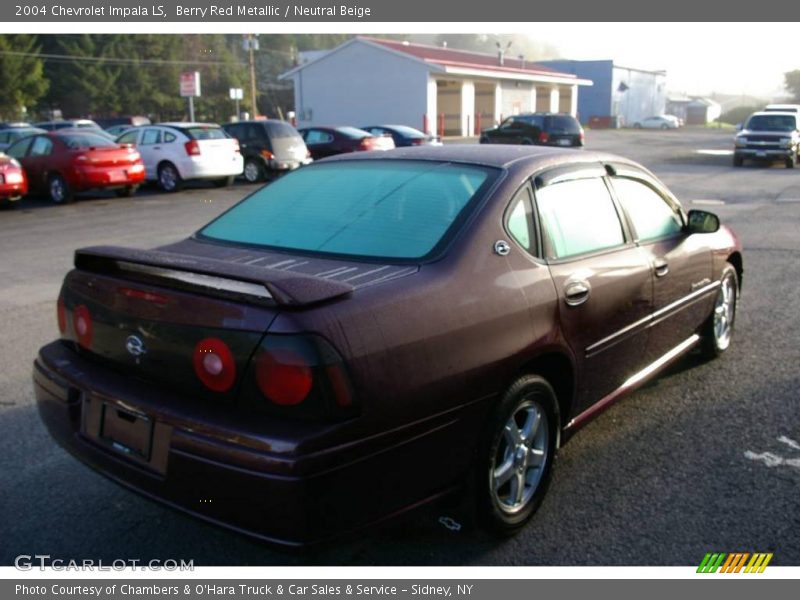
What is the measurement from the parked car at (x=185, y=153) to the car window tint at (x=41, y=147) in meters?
2.03

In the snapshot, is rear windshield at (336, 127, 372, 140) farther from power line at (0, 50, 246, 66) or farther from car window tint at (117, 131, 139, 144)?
power line at (0, 50, 246, 66)

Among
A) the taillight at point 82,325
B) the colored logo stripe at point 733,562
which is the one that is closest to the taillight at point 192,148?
the taillight at point 82,325

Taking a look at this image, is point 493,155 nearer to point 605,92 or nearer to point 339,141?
point 339,141

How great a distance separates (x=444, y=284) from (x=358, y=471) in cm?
79

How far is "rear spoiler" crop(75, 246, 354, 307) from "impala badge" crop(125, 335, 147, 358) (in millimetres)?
227

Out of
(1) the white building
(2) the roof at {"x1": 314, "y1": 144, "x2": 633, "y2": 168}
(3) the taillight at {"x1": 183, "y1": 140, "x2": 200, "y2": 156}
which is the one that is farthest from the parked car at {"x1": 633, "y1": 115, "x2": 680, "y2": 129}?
(2) the roof at {"x1": 314, "y1": 144, "x2": 633, "y2": 168}

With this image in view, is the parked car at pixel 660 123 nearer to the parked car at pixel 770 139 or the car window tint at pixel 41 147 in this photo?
the parked car at pixel 770 139

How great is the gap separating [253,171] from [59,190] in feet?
17.7

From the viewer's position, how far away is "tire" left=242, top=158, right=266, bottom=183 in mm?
20062

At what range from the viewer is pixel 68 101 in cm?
5938

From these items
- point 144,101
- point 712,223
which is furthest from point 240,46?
point 712,223
